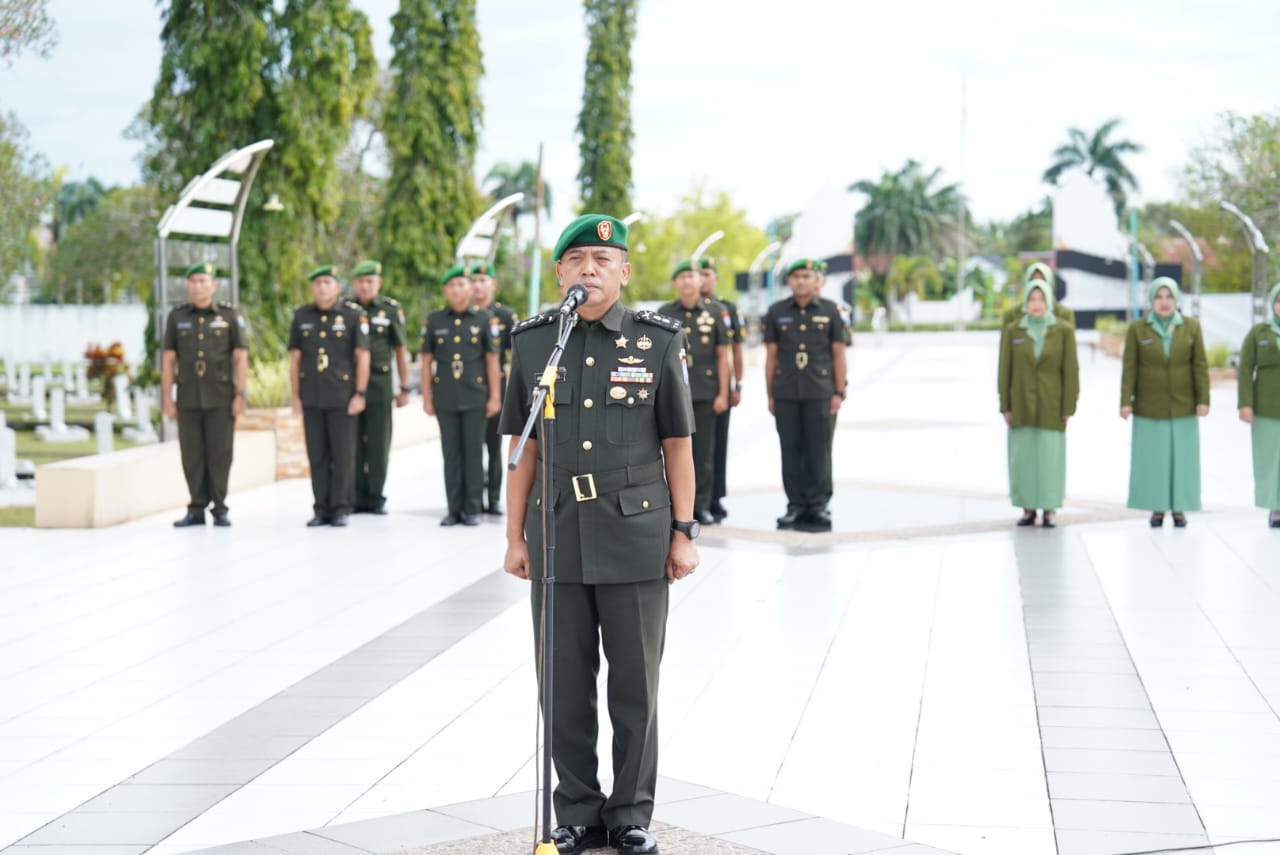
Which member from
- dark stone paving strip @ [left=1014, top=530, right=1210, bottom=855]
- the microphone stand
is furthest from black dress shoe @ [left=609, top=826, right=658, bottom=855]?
dark stone paving strip @ [left=1014, top=530, right=1210, bottom=855]

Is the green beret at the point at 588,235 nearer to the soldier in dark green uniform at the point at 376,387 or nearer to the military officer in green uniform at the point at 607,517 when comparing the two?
the military officer in green uniform at the point at 607,517

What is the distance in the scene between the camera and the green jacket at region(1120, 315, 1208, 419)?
35.6 feet

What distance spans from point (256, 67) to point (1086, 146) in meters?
83.9

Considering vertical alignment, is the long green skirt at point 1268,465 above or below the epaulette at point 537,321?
below

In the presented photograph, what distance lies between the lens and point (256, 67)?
17.5 m

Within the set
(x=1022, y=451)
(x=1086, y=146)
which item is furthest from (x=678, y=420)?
(x=1086, y=146)

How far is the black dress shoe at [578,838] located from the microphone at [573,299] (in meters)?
1.49

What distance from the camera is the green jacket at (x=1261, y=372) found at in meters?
11.0

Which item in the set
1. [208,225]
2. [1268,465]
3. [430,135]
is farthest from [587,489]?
[430,135]

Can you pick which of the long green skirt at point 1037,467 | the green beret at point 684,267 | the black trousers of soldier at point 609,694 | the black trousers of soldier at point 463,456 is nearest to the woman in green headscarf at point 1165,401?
the long green skirt at point 1037,467

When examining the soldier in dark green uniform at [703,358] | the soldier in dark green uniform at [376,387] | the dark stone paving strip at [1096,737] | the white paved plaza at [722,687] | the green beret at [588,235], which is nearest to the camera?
the green beret at [588,235]

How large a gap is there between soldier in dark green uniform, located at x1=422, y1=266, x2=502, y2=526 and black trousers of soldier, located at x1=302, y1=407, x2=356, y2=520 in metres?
0.71

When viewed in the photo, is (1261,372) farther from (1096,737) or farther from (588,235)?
(588,235)

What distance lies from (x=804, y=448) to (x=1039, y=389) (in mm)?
1729
